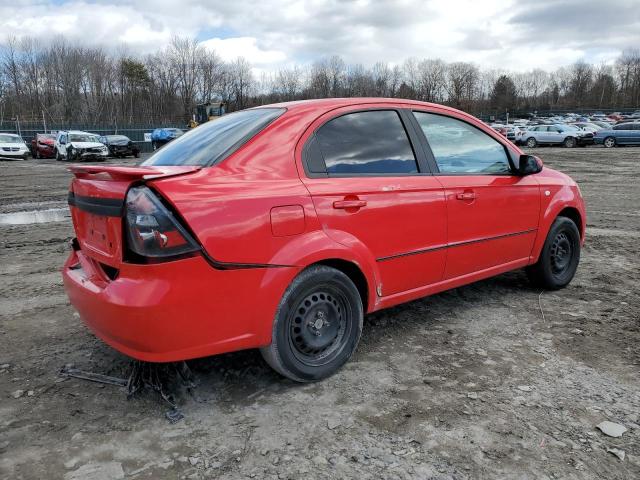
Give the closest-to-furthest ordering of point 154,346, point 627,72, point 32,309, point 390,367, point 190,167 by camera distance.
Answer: point 154,346 → point 190,167 → point 390,367 → point 32,309 → point 627,72

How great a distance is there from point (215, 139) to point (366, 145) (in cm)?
97

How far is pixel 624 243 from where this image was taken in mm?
6613

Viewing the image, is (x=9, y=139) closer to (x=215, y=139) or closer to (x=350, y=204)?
(x=215, y=139)

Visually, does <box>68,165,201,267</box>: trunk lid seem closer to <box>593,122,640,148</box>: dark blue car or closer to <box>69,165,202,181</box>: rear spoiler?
<box>69,165,202,181</box>: rear spoiler

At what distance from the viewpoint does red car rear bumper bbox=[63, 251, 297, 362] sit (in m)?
2.40

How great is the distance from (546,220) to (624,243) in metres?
2.96

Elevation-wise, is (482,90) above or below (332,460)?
above

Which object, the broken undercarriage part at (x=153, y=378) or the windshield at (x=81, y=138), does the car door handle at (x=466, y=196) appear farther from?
the windshield at (x=81, y=138)

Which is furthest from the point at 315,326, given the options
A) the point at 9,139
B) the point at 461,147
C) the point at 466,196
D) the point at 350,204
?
the point at 9,139

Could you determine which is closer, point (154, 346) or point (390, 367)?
point (154, 346)

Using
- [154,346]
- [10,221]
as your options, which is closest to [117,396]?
[154,346]

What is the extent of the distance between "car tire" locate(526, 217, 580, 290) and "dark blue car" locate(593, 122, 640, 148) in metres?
30.3

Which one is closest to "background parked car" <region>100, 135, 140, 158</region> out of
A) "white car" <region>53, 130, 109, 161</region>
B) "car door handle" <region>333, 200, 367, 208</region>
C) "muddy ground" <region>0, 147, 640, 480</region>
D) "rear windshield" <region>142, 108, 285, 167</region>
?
"white car" <region>53, 130, 109, 161</region>

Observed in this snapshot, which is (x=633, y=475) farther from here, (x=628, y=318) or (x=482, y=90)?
(x=482, y=90)
